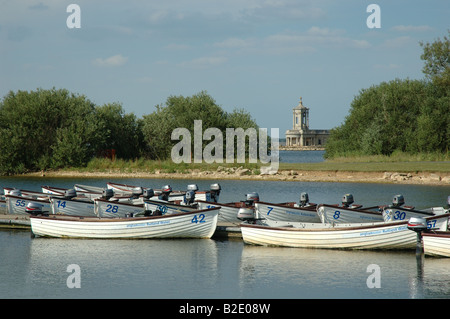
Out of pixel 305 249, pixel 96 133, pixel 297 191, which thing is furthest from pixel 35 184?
pixel 305 249

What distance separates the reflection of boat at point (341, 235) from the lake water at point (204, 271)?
38 centimetres

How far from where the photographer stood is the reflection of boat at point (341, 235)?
23.6 meters

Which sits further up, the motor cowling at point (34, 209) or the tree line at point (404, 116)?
the tree line at point (404, 116)

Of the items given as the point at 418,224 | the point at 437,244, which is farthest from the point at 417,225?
the point at 437,244

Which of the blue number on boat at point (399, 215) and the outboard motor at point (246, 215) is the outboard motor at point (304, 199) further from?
the outboard motor at point (246, 215)

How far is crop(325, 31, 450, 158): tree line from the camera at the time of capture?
77812 mm

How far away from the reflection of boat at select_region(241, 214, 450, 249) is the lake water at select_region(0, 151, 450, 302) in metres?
0.38

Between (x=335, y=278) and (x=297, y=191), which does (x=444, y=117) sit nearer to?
(x=297, y=191)

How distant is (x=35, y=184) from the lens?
6041cm

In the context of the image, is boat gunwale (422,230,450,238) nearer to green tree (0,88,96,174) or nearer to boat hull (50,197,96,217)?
boat hull (50,197,96,217)

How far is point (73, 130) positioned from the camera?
75.9 metres

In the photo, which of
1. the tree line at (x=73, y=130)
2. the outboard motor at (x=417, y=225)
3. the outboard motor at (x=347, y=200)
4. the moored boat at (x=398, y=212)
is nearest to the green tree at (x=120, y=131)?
the tree line at (x=73, y=130)
